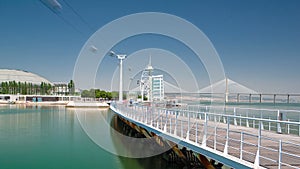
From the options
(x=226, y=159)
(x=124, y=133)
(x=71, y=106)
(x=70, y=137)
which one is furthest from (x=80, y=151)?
(x=71, y=106)

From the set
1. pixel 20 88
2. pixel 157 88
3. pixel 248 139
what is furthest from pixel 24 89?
pixel 248 139

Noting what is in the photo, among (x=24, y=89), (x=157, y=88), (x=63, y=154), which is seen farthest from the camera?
(x=24, y=89)

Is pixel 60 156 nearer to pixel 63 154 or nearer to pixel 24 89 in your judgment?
pixel 63 154

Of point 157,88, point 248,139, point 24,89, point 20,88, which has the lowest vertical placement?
point 248,139

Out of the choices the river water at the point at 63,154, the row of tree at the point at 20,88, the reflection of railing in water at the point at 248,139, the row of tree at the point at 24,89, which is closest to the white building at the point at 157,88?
the river water at the point at 63,154

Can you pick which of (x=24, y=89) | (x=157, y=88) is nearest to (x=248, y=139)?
(x=157, y=88)

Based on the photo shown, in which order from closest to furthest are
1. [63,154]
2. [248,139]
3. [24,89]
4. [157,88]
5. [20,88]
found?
[248,139] → [63,154] → [157,88] → [20,88] → [24,89]

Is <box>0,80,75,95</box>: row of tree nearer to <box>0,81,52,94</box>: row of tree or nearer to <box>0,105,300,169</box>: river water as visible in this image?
<box>0,81,52,94</box>: row of tree

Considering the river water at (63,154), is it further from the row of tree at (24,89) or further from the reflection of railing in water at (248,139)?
the row of tree at (24,89)

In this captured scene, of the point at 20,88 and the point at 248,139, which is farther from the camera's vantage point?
the point at 20,88

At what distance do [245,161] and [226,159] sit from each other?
57 cm

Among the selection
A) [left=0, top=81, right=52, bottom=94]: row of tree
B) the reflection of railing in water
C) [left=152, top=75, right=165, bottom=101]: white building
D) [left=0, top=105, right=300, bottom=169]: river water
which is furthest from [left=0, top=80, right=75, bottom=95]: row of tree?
the reflection of railing in water

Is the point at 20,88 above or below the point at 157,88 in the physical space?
below

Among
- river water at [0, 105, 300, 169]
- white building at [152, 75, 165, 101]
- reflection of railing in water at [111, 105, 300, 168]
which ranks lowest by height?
river water at [0, 105, 300, 169]
